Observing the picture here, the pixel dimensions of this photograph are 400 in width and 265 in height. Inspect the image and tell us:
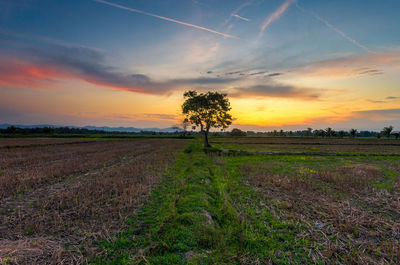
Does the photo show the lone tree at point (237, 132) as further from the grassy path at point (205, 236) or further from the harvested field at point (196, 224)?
the grassy path at point (205, 236)

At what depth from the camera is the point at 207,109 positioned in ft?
129

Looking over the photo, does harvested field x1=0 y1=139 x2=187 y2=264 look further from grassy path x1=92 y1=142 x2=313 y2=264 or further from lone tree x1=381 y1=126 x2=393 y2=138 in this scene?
lone tree x1=381 y1=126 x2=393 y2=138

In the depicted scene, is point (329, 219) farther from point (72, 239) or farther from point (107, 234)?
point (72, 239)

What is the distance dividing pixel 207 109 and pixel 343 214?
108ft

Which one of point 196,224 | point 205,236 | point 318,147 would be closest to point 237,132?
point 318,147

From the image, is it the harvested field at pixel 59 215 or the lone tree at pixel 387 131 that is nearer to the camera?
the harvested field at pixel 59 215

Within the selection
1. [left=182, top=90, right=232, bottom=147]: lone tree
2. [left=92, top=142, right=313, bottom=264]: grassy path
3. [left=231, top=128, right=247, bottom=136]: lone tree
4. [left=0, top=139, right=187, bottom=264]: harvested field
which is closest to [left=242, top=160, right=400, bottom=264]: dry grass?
[left=92, top=142, right=313, bottom=264]: grassy path

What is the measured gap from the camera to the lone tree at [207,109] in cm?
3853

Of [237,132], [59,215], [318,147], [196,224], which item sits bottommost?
[318,147]

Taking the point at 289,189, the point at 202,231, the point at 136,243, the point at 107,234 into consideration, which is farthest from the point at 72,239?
the point at 289,189

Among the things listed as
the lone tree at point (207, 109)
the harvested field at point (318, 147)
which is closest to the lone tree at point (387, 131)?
the harvested field at point (318, 147)

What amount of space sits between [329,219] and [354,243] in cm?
167

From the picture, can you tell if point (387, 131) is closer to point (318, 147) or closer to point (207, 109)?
point (318, 147)

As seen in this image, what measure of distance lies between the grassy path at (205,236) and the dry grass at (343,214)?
83cm
